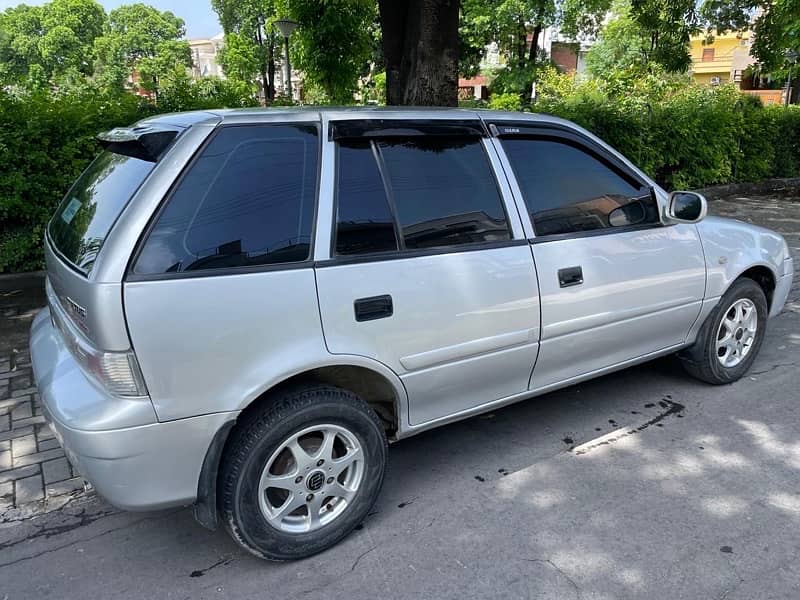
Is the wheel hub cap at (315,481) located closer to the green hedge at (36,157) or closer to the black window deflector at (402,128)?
the black window deflector at (402,128)

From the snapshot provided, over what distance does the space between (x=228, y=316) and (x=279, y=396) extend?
1.34 feet

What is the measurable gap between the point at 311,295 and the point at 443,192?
35.0 inches

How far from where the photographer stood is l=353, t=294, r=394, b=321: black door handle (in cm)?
268

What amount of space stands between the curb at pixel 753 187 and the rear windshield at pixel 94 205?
11.5 metres

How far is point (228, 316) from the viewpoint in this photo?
240 centimetres

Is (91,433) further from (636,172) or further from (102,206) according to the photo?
(636,172)

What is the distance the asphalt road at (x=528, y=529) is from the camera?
2.59 metres

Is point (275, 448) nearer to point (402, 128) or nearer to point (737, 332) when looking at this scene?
point (402, 128)

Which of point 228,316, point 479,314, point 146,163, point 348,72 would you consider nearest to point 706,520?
point 479,314

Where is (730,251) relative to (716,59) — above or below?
below

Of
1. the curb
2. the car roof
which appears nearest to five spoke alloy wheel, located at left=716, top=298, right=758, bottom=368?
the car roof

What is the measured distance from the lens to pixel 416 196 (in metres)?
2.96

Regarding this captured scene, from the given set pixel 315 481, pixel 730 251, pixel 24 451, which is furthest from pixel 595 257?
pixel 24 451

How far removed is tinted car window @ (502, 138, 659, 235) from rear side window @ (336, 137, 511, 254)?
Answer: 23 cm
